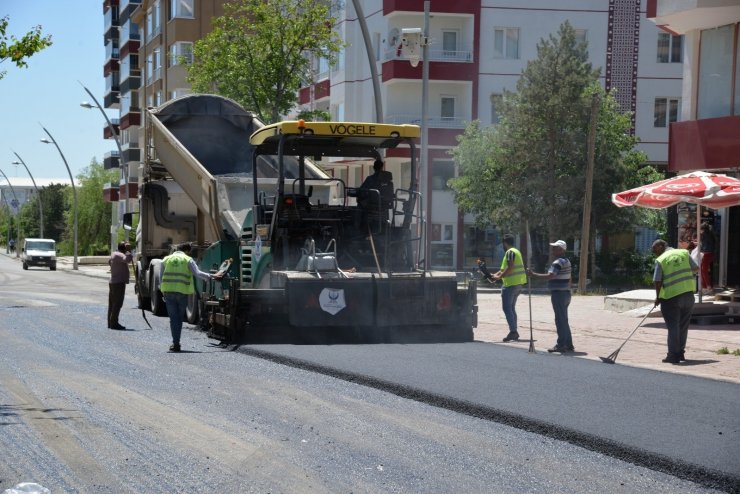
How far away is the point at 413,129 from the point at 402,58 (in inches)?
1111

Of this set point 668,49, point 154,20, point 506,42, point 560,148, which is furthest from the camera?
point 154,20

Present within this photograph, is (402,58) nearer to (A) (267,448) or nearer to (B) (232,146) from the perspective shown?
(B) (232,146)

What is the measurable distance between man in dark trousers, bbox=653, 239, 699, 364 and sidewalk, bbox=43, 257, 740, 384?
10.9 inches

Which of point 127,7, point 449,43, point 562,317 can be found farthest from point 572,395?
point 127,7

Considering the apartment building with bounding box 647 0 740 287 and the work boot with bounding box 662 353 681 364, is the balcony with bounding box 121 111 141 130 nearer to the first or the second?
the apartment building with bounding box 647 0 740 287

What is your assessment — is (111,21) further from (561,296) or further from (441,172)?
(561,296)

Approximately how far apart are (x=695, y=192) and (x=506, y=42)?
94.0ft

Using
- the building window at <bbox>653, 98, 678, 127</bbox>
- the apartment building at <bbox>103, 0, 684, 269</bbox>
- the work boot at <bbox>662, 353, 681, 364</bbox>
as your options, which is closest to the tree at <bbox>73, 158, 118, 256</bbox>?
the apartment building at <bbox>103, 0, 684, 269</bbox>

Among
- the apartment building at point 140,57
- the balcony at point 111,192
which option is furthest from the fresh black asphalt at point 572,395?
the balcony at point 111,192

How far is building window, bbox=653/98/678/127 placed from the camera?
44312 mm

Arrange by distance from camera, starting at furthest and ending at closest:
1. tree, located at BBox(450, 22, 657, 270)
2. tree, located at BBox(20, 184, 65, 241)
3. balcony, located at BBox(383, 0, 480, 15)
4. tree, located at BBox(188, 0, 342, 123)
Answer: tree, located at BBox(20, 184, 65, 241) < balcony, located at BBox(383, 0, 480, 15) < tree, located at BBox(450, 22, 657, 270) < tree, located at BBox(188, 0, 342, 123)

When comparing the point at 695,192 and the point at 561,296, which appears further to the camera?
the point at 695,192

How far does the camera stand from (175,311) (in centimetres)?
1404

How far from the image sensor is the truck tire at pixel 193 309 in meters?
17.3
